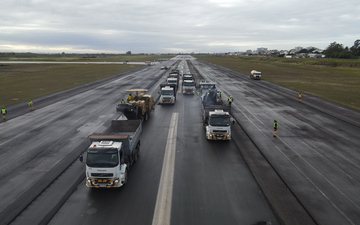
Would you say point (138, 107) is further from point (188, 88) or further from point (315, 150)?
point (188, 88)

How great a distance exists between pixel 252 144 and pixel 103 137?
14.0 meters

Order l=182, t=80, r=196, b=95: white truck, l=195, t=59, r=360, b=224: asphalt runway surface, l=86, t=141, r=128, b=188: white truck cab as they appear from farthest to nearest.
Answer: l=182, t=80, r=196, b=95: white truck
l=86, t=141, r=128, b=188: white truck cab
l=195, t=59, r=360, b=224: asphalt runway surface

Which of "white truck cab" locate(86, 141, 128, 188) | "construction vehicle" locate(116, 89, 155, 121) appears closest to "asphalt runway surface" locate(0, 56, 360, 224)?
"white truck cab" locate(86, 141, 128, 188)

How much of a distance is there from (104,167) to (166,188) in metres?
3.87

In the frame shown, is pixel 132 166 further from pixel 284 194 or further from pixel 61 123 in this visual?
pixel 61 123

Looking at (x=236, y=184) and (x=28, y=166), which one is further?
(x=28, y=166)

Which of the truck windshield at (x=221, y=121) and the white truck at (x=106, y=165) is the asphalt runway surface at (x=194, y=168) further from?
the truck windshield at (x=221, y=121)

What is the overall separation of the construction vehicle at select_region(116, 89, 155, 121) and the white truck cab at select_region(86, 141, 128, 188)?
1554 centimetres

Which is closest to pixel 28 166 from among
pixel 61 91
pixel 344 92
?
pixel 61 91

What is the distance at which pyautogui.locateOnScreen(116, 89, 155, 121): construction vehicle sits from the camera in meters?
34.8

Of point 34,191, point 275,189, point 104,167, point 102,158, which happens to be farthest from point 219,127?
point 34,191

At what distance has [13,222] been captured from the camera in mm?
16078

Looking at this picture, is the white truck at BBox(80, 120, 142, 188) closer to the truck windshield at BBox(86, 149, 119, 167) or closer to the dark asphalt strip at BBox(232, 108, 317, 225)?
the truck windshield at BBox(86, 149, 119, 167)

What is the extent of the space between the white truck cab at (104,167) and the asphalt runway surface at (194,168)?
75 cm
